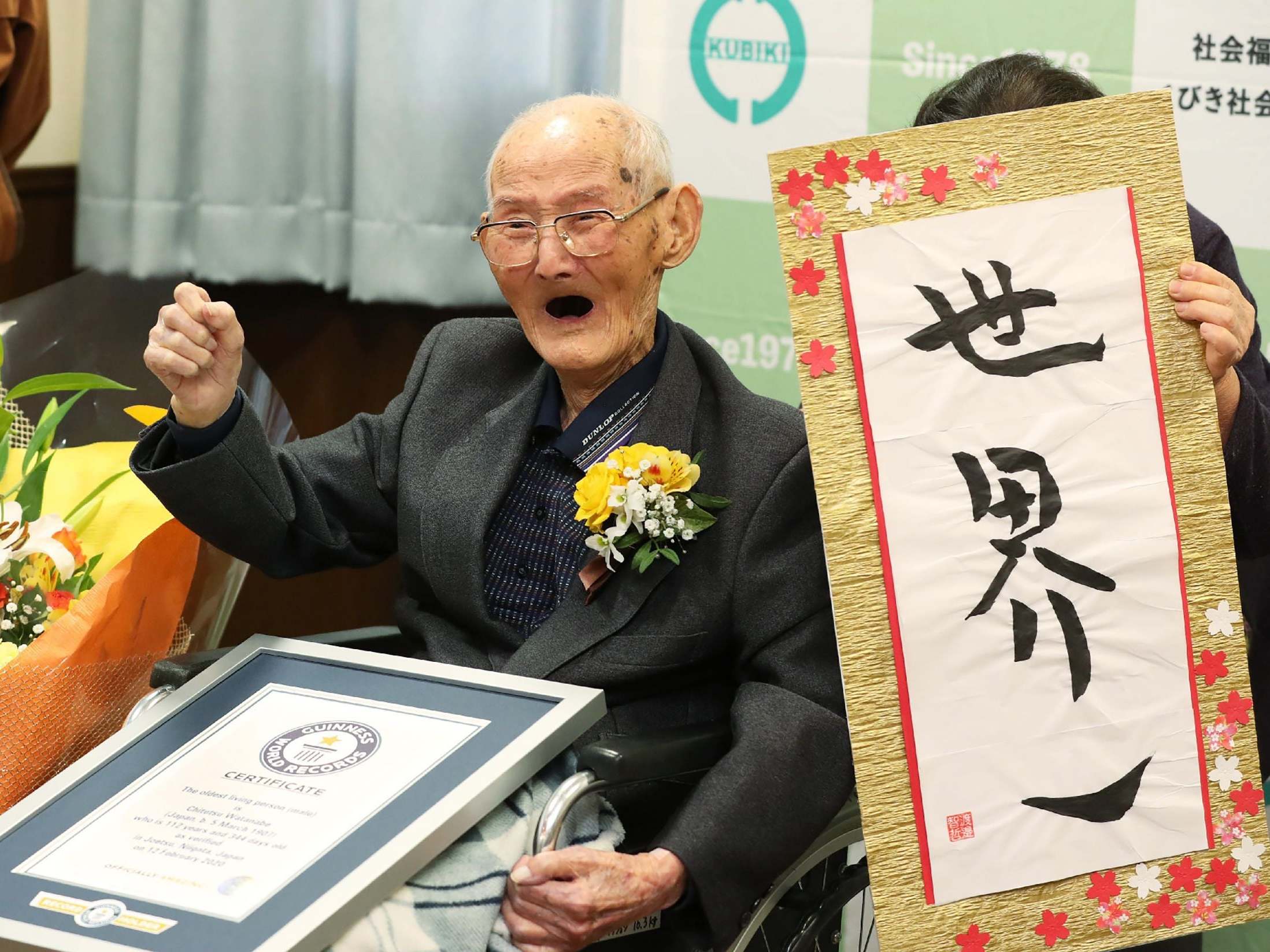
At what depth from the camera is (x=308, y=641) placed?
1.79 m

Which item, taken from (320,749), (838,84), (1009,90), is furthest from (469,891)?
(838,84)

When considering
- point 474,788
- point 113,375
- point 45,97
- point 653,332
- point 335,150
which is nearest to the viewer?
point 474,788

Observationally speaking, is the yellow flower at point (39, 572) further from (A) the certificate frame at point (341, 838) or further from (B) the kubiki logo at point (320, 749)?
(B) the kubiki logo at point (320, 749)

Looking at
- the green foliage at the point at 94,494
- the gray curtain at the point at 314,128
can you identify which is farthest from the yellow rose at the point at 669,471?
the gray curtain at the point at 314,128

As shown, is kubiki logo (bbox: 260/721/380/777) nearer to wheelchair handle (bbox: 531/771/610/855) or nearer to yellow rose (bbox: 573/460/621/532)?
wheelchair handle (bbox: 531/771/610/855)

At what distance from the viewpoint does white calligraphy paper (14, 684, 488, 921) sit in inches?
52.9

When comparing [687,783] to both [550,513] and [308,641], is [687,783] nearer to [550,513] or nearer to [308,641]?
[550,513]

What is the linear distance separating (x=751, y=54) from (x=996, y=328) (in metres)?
1.12

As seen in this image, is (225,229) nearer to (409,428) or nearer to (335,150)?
(335,150)

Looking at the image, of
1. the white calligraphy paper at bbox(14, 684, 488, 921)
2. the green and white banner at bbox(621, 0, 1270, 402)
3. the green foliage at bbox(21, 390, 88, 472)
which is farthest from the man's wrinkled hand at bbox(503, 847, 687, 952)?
the green and white banner at bbox(621, 0, 1270, 402)

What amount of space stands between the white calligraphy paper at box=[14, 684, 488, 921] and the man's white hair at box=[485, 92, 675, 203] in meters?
0.70

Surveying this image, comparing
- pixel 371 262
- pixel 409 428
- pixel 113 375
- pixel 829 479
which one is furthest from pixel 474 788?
pixel 371 262

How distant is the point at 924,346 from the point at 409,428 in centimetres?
75

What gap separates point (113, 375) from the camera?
2088 millimetres
